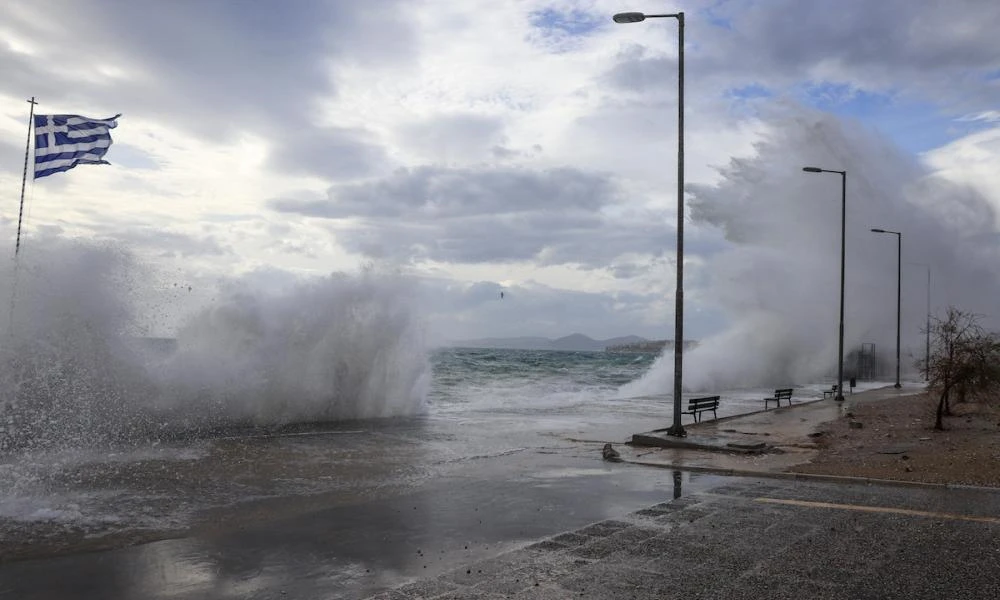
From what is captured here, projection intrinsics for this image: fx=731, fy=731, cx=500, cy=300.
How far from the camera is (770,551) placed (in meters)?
6.25

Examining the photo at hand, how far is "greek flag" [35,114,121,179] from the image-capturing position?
70.7 ft

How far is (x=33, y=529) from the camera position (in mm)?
7266

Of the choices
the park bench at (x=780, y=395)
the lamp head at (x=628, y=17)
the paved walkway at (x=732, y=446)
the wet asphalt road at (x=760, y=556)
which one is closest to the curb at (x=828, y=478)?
the paved walkway at (x=732, y=446)

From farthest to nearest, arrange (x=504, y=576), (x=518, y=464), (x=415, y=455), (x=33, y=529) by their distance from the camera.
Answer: (x=415, y=455), (x=518, y=464), (x=33, y=529), (x=504, y=576)

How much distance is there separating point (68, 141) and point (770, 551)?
2305 cm

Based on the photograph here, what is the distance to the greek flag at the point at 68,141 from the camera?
21547 mm

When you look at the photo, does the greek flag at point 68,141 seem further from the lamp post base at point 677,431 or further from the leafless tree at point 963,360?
the leafless tree at point 963,360

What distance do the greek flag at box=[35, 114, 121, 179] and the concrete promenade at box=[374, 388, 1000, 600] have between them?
20677mm

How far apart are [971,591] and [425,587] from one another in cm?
389

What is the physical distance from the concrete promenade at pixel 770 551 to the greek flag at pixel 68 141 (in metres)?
20.7

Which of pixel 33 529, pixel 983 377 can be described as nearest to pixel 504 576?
pixel 33 529

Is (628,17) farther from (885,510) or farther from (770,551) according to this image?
(770,551)

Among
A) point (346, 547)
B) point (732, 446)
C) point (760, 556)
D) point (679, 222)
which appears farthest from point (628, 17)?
point (346, 547)

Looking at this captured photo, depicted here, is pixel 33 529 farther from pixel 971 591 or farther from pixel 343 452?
pixel 971 591
